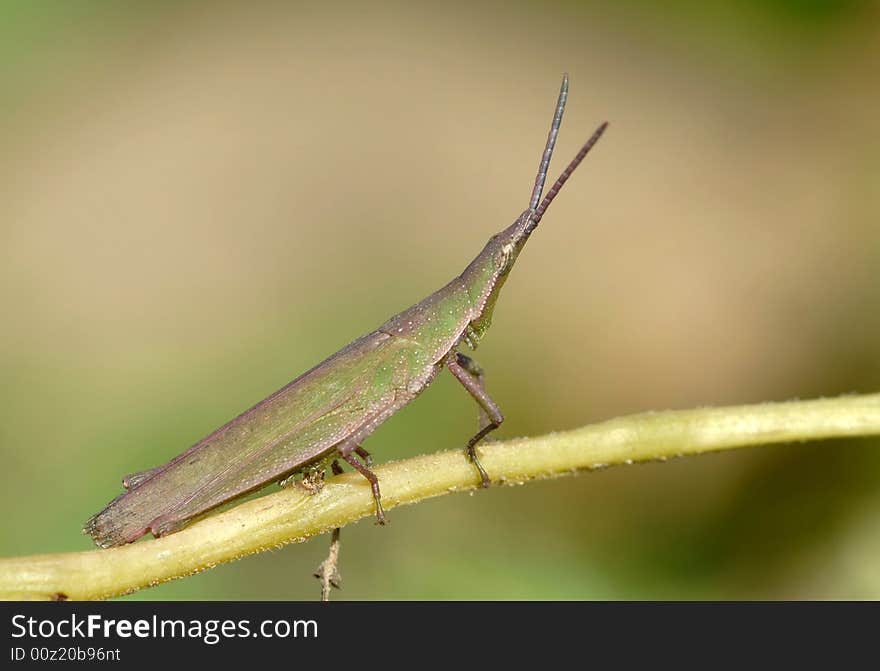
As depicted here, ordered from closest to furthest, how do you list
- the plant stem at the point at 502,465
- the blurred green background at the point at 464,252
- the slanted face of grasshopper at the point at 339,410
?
the plant stem at the point at 502,465
the slanted face of grasshopper at the point at 339,410
the blurred green background at the point at 464,252

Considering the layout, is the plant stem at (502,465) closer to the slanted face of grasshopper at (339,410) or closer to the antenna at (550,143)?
the slanted face of grasshopper at (339,410)

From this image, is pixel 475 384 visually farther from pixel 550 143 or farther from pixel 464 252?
pixel 464 252

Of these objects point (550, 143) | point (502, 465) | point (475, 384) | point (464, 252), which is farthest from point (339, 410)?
point (464, 252)

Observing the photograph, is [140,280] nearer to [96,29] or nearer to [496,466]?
[96,29]

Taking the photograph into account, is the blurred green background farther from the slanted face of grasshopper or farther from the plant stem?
the plant stem

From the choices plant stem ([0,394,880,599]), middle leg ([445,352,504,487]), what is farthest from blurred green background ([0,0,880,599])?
plant stem ([0,394,880,599])

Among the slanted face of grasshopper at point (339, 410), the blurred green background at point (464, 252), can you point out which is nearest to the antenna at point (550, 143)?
the slanted face of grasshopper at point (339, 410)
